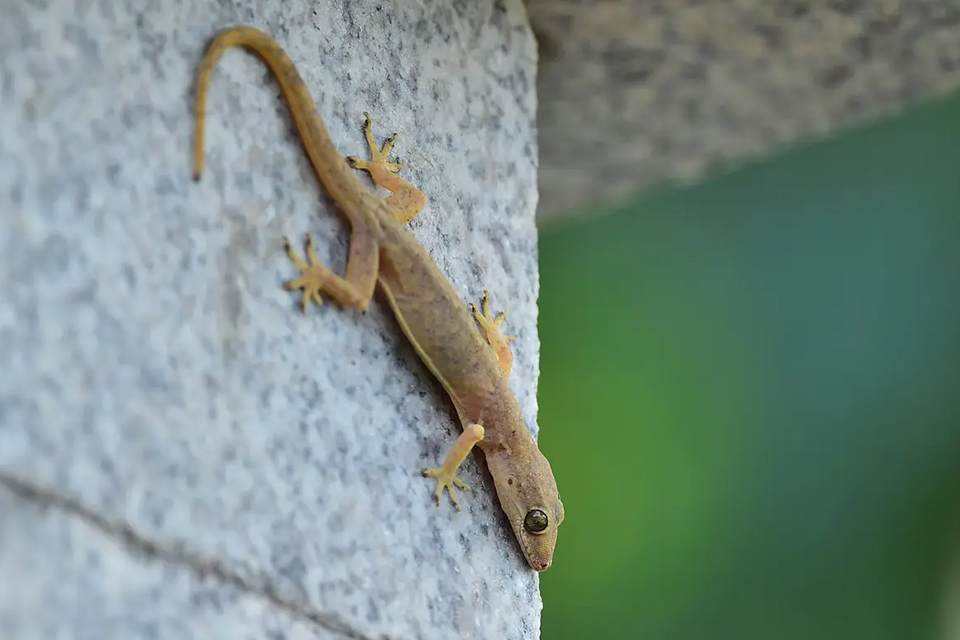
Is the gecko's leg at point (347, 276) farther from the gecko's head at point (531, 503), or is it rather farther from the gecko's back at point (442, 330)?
the gecko's head at point (531, 503)

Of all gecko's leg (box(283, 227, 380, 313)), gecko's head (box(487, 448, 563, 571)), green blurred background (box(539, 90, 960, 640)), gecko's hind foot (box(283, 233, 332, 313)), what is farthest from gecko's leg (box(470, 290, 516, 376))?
green blurred background (box(539, 90, 960, 640))

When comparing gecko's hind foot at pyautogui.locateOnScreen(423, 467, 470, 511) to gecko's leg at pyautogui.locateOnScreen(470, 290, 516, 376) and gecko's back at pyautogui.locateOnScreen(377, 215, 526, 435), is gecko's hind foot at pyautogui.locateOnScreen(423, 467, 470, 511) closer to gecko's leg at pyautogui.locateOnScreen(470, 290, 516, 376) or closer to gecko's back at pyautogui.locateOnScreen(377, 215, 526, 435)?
→ gecko's back at pyautogui.locateOnScreen(377, 215, 526, 435)

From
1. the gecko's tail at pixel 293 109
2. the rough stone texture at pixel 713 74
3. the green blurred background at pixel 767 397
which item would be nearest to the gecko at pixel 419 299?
the gecko's tail at pixel 293 109

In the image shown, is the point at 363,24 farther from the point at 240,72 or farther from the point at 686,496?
the point at 686,496

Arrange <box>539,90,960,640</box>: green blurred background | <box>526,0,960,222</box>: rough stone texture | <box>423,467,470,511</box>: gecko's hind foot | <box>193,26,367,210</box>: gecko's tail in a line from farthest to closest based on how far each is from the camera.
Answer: <box>539,90,960,640</box>: green blurred background < <box>526,0,960,222</box>: rough stone texture < <box>423,467,470,511</box>: gecko's hind foot < <box>193,26,367,210</box>: gecko's tail

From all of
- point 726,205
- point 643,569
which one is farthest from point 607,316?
point 643,569

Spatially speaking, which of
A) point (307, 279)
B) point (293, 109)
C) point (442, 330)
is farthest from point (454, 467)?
point (293, 109)
